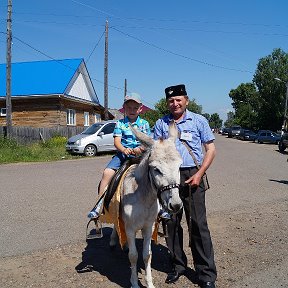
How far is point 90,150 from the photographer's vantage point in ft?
64.5

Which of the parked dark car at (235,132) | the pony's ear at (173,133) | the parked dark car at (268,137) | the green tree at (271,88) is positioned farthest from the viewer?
the green tree at (271,88)

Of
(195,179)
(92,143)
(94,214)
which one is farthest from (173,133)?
(92,143)

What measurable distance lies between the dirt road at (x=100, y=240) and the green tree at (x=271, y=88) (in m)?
53.0

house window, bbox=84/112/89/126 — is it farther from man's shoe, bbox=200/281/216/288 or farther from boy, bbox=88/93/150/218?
man's shoe, bbox=200/281/216/288

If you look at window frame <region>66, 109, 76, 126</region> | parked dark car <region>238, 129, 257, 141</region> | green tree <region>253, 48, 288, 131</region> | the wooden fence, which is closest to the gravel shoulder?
the wooden fence

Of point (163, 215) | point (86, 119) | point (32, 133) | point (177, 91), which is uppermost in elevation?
point (177, 91)

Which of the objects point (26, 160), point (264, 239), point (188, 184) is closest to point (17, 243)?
point (188, 184)

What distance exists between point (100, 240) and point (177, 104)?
3.00m

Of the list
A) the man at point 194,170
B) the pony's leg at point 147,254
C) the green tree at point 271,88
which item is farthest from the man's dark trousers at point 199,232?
the green tree at point 271,88

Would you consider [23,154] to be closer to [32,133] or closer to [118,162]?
[32,133]

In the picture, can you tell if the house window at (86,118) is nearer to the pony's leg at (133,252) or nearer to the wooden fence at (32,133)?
the wooden fence at (32,133)

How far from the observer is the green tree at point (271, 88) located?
6028cm

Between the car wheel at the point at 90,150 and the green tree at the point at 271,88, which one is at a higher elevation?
the green tree at the point at 271,88

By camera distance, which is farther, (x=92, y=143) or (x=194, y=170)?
(x=92, y=143)
